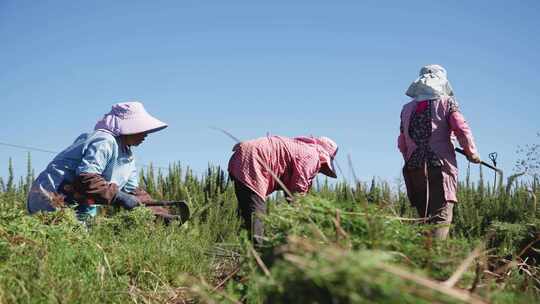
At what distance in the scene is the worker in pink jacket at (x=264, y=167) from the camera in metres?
4.41

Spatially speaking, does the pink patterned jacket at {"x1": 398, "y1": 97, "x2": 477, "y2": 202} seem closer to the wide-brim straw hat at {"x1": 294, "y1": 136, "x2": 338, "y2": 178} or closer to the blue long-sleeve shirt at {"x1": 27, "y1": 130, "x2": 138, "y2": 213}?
the wide-brim straw hat at {"x1": 294, "y1": 136, "x2": 338, "y2": 178}

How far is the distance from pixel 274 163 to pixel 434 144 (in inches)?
51.5

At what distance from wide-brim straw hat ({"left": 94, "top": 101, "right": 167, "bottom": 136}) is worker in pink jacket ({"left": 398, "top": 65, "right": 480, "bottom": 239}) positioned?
2.09m

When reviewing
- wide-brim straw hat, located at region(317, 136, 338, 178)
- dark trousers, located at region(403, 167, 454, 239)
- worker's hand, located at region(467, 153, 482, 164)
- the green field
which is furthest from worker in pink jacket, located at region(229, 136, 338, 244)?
worker's hand, located at region(467, 153, 482, 164)


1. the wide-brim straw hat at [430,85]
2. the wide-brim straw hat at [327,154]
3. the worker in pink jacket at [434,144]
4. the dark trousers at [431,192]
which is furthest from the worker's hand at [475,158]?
the wide-brim straw hat at [327,154]

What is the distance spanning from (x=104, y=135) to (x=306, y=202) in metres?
2.82

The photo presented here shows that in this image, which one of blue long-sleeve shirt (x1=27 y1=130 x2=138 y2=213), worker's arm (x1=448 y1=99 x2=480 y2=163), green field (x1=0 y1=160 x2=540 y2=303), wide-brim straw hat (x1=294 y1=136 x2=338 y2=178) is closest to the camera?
green field (x1=0 y1=160 x2=540 y2=303)

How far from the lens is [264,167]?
14.3 feet

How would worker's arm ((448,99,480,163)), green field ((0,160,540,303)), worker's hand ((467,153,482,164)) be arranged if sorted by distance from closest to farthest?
green field ((0,160,540,303)), worker's arm ((448,99,480,163)), worker's hand ((467,153,482,164))

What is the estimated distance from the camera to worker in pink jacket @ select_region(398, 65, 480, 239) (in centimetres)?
427

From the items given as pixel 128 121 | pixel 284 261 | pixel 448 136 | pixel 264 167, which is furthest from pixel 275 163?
pixel 284 261

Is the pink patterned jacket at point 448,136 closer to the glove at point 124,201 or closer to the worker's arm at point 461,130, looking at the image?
the worker's arm at point 461,130

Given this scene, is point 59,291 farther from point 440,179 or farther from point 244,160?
point 440,179

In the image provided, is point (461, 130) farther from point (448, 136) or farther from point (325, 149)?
point (325, 149)
